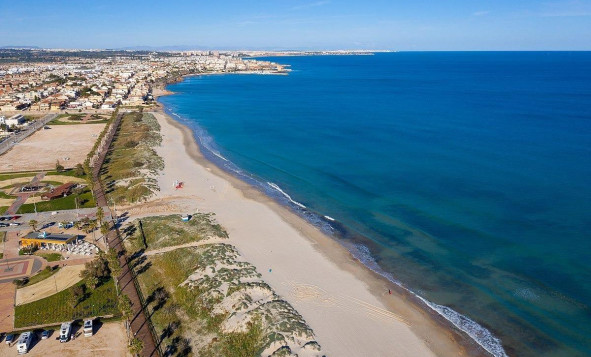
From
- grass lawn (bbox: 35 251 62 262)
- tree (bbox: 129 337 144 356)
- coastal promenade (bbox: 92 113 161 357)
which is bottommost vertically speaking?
grass lawn (bbox: 35 251 62 262)

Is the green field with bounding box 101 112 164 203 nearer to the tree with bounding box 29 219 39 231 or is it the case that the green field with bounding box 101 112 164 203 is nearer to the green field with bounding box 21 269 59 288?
the tree with bounding box 29 219 39 231

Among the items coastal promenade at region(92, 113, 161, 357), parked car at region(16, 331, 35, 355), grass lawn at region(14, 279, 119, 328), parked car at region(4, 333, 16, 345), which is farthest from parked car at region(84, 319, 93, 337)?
parked car at region(4, 333, 16, 345)

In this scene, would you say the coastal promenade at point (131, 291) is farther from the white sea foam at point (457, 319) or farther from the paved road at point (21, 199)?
the white sea foam at point (457, 319)

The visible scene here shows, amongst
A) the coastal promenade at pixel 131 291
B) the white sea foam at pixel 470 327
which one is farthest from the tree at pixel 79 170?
the white sea foam at pixel 470 327

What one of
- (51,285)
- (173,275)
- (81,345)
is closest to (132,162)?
(51,285)

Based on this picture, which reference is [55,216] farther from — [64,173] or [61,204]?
[64,173]
